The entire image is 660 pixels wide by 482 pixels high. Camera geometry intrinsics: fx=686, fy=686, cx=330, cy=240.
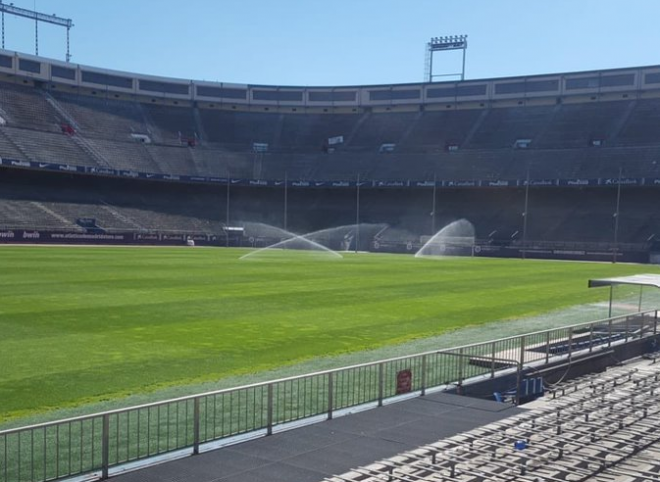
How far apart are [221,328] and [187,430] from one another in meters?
9.32

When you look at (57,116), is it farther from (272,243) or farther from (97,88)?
(272,243)

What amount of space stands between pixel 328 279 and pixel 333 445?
25.3 meters

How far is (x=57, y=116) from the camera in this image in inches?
3164

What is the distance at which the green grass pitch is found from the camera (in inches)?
538

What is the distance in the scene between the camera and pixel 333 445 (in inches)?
355

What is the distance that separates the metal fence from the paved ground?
14.3 inches

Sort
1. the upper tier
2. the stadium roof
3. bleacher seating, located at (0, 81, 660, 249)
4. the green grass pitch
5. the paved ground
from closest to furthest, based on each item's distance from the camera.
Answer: the paved ground, the green grass pitch, the stadium roof, bleacher seating, located at (0, 81, 660, 249), the upper tier

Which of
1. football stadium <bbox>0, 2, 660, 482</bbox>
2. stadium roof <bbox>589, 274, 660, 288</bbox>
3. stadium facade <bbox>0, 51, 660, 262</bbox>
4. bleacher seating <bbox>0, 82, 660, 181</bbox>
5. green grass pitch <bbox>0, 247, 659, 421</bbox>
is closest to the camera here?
football stadium <bbox>0, 2, 660, 482</bbox>

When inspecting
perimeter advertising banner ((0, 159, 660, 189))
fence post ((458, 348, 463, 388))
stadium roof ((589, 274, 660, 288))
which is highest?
perimeter advertising banner ((0, 159, 660, 189))

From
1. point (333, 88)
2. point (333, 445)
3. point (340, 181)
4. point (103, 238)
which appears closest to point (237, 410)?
point (333, 445)

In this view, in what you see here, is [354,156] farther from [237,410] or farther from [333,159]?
[237,410]

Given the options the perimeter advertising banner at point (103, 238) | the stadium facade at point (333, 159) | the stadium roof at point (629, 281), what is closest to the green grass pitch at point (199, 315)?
the stadium roof at point (629, 281)

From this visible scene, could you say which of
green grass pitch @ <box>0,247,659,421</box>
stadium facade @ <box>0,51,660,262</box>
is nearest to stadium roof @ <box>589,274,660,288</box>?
green grass pitch @ <box>0,247,659,421</box>

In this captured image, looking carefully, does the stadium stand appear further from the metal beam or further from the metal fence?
the metal beam
